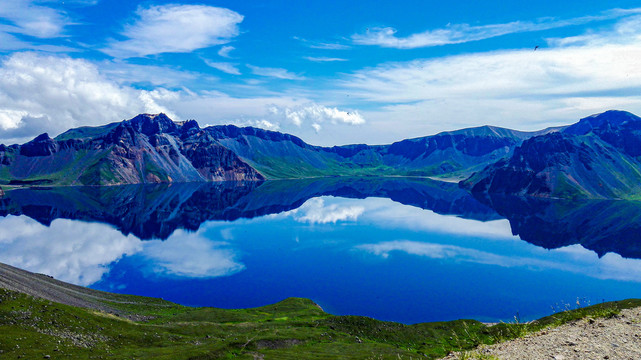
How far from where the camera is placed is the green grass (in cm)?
3734

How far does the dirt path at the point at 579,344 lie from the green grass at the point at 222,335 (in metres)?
2.79

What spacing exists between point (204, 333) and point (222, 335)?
112 inches

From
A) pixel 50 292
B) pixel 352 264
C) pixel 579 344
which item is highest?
pixel 579 344

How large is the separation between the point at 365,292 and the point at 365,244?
60707 mm

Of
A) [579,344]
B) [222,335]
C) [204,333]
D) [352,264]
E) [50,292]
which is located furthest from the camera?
[352,264]

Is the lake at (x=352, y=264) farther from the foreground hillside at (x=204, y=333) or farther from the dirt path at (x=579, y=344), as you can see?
the dirt path at (x=579, y=344)

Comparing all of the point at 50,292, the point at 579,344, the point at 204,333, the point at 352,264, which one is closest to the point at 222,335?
the point at 204,333

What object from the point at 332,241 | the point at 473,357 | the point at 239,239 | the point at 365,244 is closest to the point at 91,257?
the point at 239,239

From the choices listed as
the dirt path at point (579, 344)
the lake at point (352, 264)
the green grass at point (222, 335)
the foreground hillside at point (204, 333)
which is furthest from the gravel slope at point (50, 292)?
the dirt path at point (579, 344)

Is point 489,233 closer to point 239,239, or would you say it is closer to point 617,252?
point 617,252

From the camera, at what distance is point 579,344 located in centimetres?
2206

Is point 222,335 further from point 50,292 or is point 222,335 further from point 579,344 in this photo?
point 579,344

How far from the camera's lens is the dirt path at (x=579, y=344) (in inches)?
815

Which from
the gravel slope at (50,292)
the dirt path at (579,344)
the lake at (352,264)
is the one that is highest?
the dirt path at (579,344)
